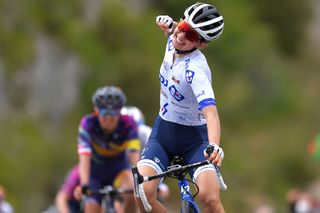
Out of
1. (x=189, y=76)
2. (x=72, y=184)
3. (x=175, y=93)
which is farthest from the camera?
(x=72, y=184)

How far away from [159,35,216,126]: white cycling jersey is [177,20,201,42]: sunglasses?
173 millimetres

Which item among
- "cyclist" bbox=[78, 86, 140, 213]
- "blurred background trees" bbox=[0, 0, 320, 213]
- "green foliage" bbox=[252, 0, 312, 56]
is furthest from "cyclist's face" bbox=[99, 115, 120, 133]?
"green foliage" bbox=[252, 0, 312, 56]

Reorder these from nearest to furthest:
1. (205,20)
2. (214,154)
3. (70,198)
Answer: (214,154)
(205,20)
(70,198)

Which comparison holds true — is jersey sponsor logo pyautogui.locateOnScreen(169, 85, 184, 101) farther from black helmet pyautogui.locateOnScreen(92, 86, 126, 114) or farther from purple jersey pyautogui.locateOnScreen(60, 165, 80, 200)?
purple jersey pyautogui.locateOnScreen(60, 165, 80, 200)

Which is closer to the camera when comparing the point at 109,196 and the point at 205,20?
the point at 205,20

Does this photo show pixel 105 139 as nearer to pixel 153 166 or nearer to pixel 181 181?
pixel 153 166

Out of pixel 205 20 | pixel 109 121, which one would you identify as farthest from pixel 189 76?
pixel 109 121

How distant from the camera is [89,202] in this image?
1662 cm

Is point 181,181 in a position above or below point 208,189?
above

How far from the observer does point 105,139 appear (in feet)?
55.2

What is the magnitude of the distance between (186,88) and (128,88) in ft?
129

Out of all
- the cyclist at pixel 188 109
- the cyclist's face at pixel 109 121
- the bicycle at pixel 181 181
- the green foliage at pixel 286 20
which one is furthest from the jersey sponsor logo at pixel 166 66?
the green foliage at pixel 286 20

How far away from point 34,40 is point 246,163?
12.7 m

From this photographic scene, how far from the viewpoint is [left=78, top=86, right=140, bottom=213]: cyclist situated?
16297 millimetres
